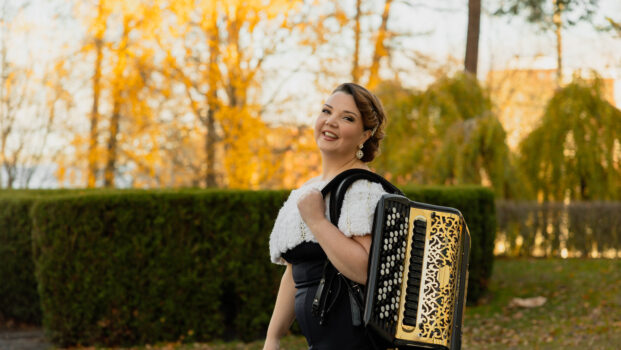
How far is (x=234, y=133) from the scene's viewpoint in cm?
1297

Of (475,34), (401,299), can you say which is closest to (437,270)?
(401,299)

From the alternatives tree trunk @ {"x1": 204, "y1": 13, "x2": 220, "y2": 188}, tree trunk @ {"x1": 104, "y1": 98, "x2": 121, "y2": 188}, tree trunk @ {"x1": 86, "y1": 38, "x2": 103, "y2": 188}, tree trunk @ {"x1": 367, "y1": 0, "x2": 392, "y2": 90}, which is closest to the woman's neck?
tree trunk @ {"x1": 204, "y1": 13, "x2": 220, "y2": 188}

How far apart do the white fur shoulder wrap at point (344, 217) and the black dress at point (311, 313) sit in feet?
0.12

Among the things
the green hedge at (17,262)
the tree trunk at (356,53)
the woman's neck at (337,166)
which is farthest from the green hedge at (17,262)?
the tree trunk at (356,53)

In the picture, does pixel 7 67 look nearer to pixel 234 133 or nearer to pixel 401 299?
pixel 234 133

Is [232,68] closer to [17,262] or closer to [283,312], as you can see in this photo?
[17,262]

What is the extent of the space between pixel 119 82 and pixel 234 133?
2.75m

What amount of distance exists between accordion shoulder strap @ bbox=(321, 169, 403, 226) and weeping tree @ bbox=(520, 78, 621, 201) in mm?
12834

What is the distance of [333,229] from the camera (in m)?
2.12

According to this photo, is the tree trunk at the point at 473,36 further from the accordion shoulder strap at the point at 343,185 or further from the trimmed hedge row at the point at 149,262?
the accordion shoulder strap at the point at 343,185

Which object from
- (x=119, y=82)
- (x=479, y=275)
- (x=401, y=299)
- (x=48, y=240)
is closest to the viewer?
(x=401, y=299)

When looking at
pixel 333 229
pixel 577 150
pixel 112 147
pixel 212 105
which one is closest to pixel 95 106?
pixel 112 147

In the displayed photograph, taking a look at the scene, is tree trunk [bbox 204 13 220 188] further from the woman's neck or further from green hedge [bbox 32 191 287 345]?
the woman's neck

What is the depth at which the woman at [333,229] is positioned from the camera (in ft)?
A: 6.90
